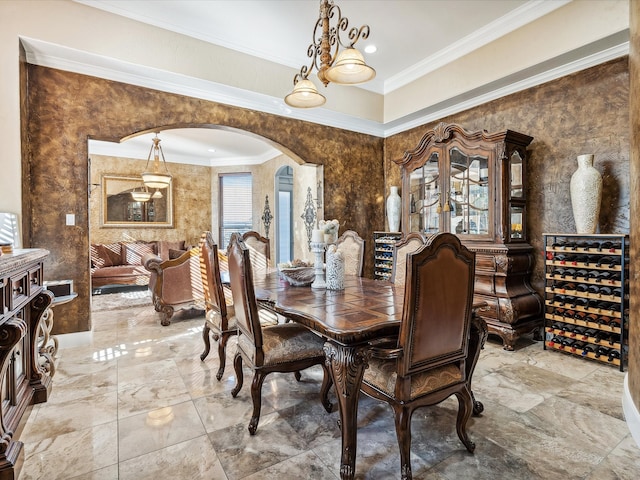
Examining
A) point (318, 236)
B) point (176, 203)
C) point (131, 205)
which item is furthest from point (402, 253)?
point (131, 205)

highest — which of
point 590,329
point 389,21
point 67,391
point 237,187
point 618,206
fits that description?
point 389,21

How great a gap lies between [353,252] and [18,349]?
2.67 metres

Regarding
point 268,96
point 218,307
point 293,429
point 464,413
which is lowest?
point 293,429

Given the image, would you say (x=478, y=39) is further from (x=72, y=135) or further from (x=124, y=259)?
(x=124, y=259)

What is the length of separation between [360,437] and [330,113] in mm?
3953

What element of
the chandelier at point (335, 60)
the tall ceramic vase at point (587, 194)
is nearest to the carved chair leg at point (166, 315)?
the chandelier at point (335, 60)

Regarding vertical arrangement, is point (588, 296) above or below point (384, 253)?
below

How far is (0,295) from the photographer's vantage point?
60.0 inches

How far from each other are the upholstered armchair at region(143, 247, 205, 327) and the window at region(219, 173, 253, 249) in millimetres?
3717

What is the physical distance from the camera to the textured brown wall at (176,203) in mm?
6936

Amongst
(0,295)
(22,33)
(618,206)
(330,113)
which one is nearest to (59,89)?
(22,33)

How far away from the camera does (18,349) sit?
2010 millimetres

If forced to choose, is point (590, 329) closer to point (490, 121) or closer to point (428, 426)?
point (428, 426)

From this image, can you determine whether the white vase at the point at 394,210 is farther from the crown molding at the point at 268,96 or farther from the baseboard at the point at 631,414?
the baseboard at the point at 631,414
